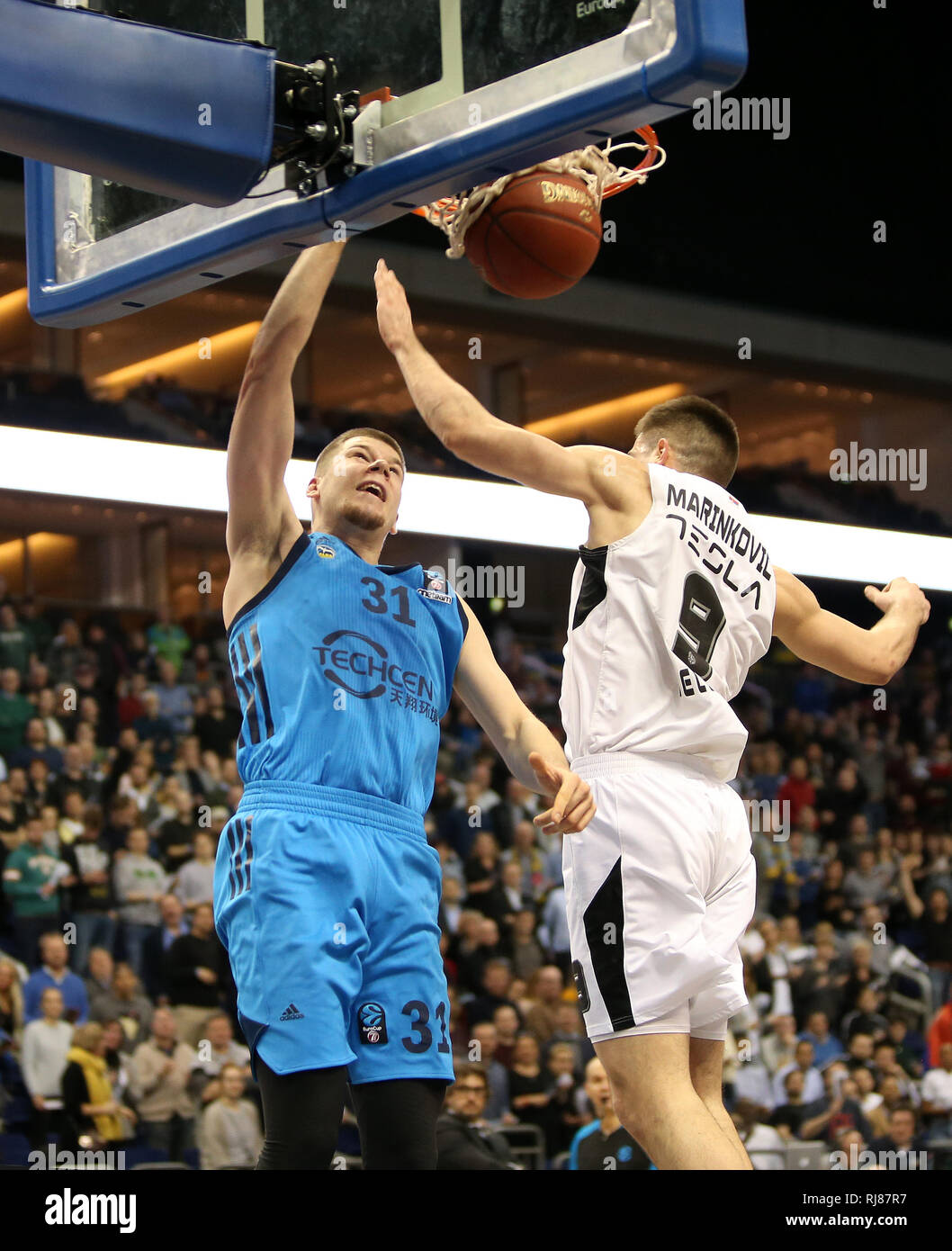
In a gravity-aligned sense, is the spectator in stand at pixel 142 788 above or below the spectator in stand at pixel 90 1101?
above

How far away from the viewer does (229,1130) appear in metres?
8.25

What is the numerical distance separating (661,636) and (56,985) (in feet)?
19.3

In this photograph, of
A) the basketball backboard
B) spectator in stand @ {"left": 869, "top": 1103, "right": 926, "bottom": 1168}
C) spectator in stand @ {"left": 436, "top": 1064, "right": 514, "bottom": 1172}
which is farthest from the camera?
spectator in stand @ {"left": 869, "top": 1103, "right": 926, "bottom": 1168}

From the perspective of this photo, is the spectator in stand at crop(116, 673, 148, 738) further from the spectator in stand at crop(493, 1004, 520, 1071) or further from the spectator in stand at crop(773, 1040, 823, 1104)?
the spectator in stand at crop(773, 1040, 823, 1104)

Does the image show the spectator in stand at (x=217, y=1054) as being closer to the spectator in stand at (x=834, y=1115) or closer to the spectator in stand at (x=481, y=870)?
the spectator in stand at (x=481, y=870)

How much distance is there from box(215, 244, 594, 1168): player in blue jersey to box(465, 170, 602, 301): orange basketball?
388 mm

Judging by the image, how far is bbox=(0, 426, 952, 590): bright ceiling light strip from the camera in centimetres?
630

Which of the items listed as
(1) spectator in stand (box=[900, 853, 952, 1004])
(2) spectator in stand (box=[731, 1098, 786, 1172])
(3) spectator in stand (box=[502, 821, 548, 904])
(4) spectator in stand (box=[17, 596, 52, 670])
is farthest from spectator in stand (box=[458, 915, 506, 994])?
(4) spectator in stand (box=[17, 596, 52, 670])

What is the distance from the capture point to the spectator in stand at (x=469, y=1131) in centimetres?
663

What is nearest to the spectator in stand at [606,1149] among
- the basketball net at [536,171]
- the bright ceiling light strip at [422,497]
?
the bright ceiling light strip at [422,497]

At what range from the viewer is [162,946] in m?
9.28

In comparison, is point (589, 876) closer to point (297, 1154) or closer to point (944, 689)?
point (297, 1154)

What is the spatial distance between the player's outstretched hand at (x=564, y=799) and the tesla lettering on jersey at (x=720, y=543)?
68cm
